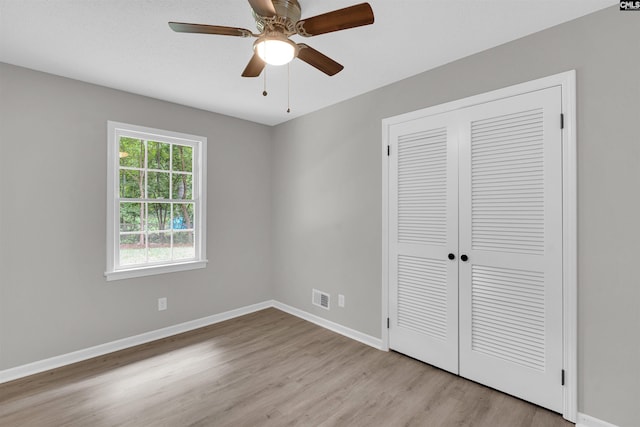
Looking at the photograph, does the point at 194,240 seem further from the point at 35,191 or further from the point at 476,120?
the point at 476,120

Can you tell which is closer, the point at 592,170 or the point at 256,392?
the point at 592,170

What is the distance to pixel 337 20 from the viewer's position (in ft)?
4.71

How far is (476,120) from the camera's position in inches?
91.2

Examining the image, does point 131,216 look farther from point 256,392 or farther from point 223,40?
point 256,392

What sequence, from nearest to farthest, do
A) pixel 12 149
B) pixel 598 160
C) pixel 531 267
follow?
pixel 598 160
pixel 531 267
pixel 12 149

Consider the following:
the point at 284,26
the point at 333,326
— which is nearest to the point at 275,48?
the point at 284,26

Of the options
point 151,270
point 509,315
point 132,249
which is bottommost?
point 509,315

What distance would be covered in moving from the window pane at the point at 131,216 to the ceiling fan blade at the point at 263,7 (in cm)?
255

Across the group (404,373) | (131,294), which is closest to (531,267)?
(404,373)

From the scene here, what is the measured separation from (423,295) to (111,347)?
10.0ft

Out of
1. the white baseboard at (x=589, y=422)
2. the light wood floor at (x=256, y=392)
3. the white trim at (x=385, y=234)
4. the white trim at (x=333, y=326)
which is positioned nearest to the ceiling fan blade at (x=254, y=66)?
the white trim at (x=385, y=234)

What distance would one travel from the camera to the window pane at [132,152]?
307 cm

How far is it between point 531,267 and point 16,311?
4066 mm

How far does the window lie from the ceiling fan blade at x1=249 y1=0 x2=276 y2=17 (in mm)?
2354
